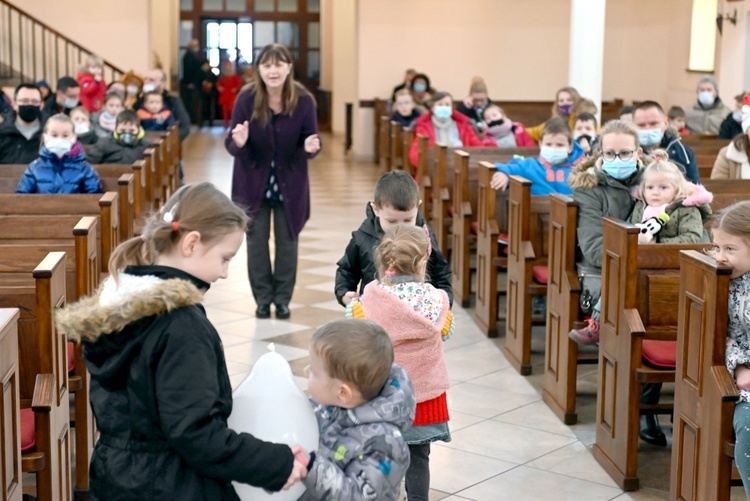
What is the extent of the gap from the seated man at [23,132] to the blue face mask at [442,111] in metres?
3.47

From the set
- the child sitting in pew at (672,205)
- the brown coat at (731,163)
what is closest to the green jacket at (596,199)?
the child sitting in pew at (672,205)

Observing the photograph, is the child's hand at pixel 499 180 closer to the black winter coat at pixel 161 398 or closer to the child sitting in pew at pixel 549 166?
the child sitting in pew at pixel 549 166

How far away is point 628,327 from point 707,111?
7817 millimetres

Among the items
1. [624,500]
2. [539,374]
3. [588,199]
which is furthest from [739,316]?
[539,374]

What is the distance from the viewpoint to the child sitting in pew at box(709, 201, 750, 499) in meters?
3.23

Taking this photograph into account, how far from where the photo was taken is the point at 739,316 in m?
3.29

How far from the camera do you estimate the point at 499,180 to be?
21.1 feet

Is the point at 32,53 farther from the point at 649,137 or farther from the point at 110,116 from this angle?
the point at 649,137

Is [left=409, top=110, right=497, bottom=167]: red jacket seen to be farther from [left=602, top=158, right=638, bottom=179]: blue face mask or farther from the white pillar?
[left=602, top=158, right=638, bottom=179]: blue face mask

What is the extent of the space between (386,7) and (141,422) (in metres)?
14.2

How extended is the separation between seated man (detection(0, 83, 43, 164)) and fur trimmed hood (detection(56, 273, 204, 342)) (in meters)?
6.39

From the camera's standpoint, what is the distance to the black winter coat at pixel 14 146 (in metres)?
8.10

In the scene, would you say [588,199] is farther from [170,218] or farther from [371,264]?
[170,218]

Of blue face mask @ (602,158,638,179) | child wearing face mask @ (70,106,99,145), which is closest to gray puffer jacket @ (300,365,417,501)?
blue face mask @ (602,158,638,179)
